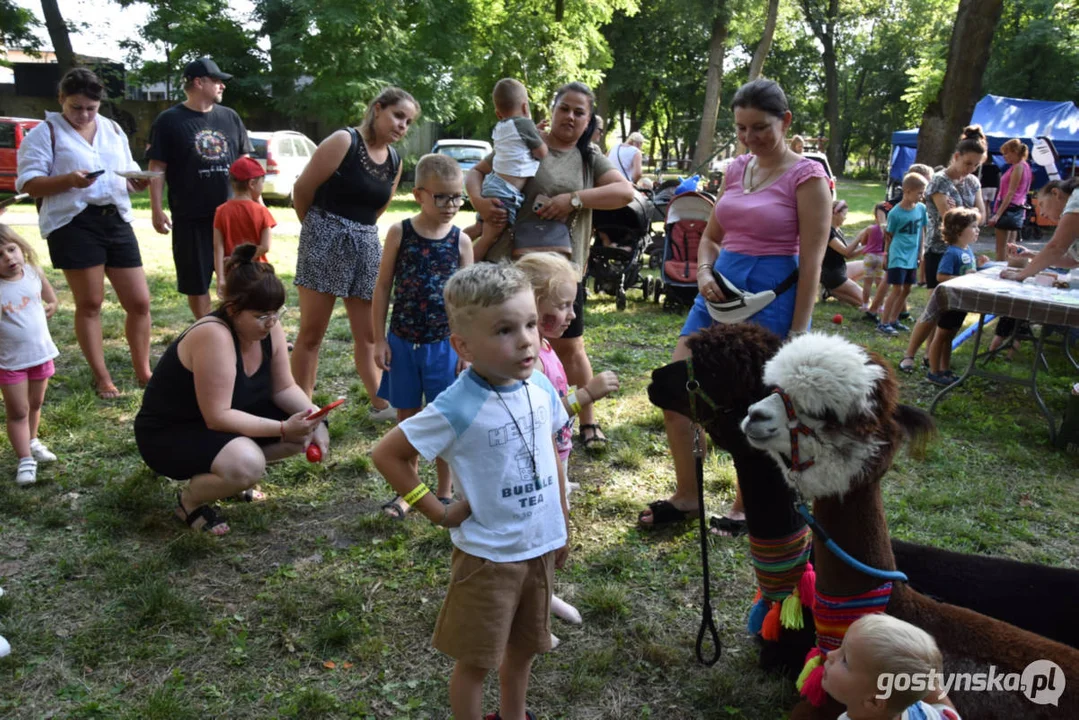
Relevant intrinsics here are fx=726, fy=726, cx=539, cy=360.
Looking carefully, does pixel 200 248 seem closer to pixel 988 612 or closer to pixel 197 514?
pixel 197 514

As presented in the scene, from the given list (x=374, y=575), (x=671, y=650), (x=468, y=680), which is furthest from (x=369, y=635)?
(x=671, y=650)

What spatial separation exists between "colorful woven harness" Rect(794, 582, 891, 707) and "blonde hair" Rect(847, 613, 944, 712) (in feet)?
1.00

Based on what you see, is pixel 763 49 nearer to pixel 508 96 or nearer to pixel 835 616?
pixel 508 96

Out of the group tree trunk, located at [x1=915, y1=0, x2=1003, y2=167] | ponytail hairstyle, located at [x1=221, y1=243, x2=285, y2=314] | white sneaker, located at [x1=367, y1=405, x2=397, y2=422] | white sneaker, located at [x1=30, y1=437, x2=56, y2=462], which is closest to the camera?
ponytail hairstyle, located at [x1=221, y1=243, x2=285, y2=314]

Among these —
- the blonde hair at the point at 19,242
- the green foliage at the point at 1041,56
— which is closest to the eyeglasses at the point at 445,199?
the blonde hair at the point at 19,242

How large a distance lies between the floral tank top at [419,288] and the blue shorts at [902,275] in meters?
6.08

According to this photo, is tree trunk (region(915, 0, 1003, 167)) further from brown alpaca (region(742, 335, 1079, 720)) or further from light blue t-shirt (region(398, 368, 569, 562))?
light blue t-shirt (region(398, 368, 569, 562))

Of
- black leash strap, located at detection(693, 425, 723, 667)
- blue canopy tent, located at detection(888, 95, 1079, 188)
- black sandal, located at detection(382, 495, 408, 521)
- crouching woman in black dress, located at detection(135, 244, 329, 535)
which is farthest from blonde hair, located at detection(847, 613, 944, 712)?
blue canopy tent, located at detection(888, 95, 1079, 188)

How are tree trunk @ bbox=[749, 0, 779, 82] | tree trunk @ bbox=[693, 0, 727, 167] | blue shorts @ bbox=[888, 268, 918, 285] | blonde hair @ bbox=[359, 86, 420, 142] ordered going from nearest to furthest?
blonde hair @ bbox=[359, 86, 420, 142] < blue shorts @ bbox=[888, 268, 918, 285] < tree trunk @ bbox=[749, 0, 779, 82] < tree trunk @ bbox=[693, 0, 727, 167]

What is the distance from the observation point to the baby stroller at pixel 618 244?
332 inches

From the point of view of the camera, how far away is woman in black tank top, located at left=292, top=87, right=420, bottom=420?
408 cm

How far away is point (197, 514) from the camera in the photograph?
3564 mm

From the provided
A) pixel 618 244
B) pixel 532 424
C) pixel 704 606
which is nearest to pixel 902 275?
pixel 618 244

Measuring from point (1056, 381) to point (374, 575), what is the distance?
20.7ft
